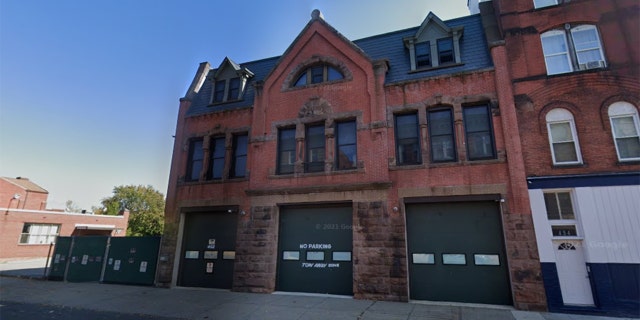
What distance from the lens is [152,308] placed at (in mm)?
10008

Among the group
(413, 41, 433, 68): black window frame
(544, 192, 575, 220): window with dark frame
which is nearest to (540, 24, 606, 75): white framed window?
(413, 41, 433, 68): black window frame

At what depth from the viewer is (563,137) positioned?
10742 mm

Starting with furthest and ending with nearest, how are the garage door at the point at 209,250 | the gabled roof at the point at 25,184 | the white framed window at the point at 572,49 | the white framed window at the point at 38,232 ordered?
the gabled roof at the point at 25,184, the white framed window at the point at 38,232, the garage door at the point at 209,250, the white framed window at the point at 572,49

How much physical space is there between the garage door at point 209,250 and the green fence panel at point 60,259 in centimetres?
742

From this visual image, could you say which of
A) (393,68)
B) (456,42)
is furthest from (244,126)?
(456,42)

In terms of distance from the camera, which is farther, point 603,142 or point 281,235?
point 281,235

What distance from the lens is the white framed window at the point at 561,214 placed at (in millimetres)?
9961

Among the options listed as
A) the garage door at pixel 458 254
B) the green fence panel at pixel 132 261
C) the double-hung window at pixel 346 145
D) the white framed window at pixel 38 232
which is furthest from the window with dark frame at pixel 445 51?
Answer: the white framed window at pixel 38 232

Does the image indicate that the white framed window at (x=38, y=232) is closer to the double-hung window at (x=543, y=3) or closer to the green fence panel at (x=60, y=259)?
the green fence panel at (x=60, y=259)

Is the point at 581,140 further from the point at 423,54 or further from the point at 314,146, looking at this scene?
the point at 314,146

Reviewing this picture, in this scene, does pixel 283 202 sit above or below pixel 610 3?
below

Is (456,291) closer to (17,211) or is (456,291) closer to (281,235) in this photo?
(281,235)

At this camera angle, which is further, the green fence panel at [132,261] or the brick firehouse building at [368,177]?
the green fence panel at [132,261]

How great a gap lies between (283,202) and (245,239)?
227 cm
